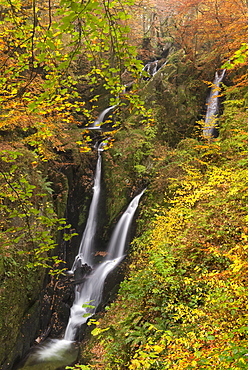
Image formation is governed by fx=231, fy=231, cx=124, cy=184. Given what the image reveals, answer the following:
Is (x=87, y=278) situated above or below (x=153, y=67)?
below

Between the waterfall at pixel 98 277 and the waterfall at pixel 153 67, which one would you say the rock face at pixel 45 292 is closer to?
the waterfall at pixel 98 277

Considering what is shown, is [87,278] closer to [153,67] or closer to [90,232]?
[90,232]

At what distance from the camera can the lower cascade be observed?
7.51 meters

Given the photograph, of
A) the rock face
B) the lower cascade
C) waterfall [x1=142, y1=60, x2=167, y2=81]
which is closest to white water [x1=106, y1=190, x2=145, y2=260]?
the lower cascade

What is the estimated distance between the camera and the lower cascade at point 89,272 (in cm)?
751

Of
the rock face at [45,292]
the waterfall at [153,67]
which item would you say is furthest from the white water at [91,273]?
the waterfall at [153,67]

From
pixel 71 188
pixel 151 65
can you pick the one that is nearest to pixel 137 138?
pixel 71 188

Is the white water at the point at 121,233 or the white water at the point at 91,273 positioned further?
the white water at the point at 121,233

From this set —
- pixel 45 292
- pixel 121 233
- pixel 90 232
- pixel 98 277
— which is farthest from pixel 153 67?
pixel 45 292

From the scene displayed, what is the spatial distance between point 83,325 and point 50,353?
128 cm

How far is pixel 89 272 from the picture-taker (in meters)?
9.77

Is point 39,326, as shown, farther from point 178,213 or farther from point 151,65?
point 151,65

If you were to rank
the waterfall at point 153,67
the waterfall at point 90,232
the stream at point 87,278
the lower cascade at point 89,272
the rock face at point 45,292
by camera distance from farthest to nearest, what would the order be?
1. the waterfall at point 153,67
2. the waterfall at point 90,232
3. the lower cascade at point 89,272
4. the stream at point 87,278
5. the rock face at point 45,292

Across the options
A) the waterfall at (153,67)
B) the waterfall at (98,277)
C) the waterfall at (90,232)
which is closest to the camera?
the waterfall at (98,277)
